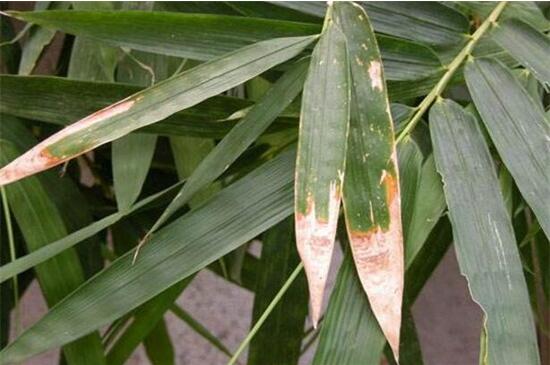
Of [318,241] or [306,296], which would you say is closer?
[318,241]

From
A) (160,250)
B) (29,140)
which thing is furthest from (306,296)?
(29,140)

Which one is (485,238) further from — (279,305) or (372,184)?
(279,305)

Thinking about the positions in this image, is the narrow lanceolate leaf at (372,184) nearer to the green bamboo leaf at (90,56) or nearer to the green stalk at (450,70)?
the green stalk at (450,70)

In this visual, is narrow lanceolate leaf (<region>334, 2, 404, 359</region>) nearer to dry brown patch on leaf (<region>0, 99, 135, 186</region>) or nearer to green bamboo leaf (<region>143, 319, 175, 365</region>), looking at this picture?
dry brown patch on leaf (<region>0, 99, 135, 186</region>)

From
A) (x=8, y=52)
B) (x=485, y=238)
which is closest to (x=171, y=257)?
(x=485, y=238)

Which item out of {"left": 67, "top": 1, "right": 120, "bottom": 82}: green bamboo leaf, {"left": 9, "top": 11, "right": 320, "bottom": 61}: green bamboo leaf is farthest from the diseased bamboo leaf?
{"left": 67, "top": 1, "right": 120, "bottom": 82}: green bamboo leaf

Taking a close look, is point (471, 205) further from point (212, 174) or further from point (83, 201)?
point (83, 201)
